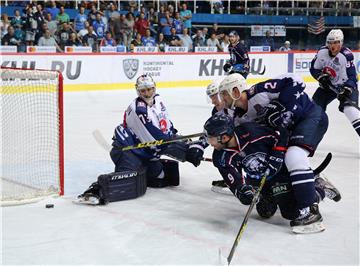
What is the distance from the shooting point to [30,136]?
5.48 meters

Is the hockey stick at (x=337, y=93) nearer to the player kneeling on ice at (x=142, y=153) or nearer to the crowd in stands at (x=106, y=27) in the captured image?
the player kneeling on ice at (x=142, y=153)

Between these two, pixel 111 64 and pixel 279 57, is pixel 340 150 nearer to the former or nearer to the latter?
pixel 111 64

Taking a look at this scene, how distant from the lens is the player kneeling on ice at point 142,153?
12.5ft

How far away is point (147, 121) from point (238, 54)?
4.01 m

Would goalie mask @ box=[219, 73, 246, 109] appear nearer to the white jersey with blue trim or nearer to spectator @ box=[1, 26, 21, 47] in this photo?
the white jersey with blue trim

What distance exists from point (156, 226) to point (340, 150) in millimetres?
2888

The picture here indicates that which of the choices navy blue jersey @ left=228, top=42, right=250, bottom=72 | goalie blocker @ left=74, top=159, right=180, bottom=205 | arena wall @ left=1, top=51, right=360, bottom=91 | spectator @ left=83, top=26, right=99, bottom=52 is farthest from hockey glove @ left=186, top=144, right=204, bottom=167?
spectator @ left=83, top=26, right=99, bottom=52

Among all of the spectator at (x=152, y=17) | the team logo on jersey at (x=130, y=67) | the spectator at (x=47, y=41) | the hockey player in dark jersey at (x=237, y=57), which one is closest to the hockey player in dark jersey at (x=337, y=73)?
the hockey player in dark jersey at (x=237, y=57)

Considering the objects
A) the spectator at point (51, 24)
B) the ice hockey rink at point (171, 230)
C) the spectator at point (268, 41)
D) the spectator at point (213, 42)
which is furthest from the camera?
the spectator at point (268, 41)

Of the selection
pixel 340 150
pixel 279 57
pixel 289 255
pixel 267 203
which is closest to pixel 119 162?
pixel 267 203

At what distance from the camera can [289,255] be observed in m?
2.88

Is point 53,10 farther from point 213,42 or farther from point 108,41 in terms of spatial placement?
point 213,42

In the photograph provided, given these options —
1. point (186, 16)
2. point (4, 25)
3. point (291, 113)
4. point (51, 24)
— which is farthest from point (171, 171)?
point (186, 16)

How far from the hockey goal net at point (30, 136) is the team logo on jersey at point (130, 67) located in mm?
4514
